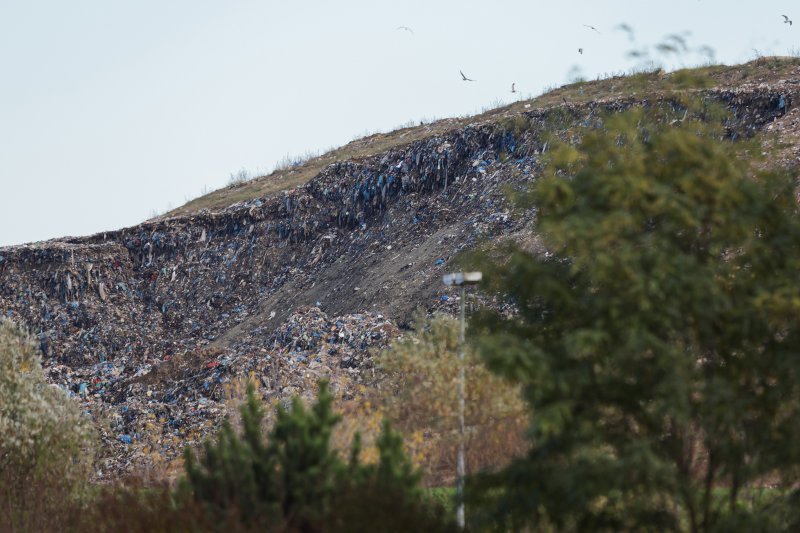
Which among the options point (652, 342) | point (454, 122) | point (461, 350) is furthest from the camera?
point (454, 122)

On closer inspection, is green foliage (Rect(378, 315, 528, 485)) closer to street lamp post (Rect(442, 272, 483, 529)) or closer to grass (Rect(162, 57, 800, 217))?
street lamp post (Rect(442, 272, 483, 529))

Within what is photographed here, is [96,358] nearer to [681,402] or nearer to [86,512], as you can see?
[86,512]

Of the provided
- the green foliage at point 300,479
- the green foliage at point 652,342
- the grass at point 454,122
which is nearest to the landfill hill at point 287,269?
the grass at point 454,122

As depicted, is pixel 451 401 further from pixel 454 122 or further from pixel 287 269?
pixel 454 122

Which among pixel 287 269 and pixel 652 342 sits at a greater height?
pixel 652 342

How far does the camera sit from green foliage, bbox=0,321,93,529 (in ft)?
64.7

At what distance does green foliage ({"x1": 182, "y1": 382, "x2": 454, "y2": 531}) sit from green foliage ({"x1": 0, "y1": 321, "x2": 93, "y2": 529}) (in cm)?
726

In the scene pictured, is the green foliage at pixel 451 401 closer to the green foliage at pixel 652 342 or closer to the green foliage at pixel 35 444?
the green foliage at pixel 652 342

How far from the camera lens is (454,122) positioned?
54.7 metres

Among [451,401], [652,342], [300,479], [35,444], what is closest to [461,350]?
[451,401]

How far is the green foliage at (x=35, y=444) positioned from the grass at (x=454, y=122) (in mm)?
22415

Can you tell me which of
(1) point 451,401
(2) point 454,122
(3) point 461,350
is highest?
(2) point 454,122

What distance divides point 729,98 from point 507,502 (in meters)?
31.1

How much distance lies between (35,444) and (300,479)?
31.0ft
